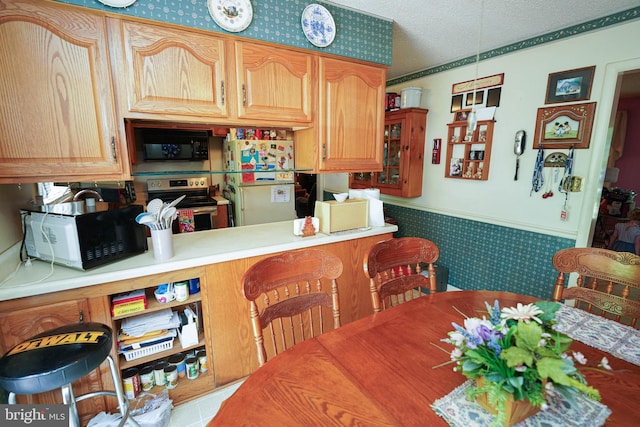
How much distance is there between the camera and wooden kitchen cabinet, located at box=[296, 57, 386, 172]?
2.07 metres

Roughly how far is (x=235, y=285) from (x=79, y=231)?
811 millimetres

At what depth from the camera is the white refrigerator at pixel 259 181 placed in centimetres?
358

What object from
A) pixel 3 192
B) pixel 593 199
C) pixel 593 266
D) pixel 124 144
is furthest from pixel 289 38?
pixel 593 199

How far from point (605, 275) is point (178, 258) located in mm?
2127

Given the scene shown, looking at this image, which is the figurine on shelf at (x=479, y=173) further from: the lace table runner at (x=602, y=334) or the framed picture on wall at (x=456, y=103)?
the lace table runner at (x=602, y=334)

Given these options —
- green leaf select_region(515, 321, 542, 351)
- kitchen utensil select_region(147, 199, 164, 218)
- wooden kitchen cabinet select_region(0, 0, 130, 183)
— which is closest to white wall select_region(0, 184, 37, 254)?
wooden kitchen cabinet select_region(0, 0, 130, 183)

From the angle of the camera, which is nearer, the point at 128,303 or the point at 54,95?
the point at 54,95

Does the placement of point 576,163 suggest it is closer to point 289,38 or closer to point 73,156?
point 289,38

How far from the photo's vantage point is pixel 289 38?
6.08 ft

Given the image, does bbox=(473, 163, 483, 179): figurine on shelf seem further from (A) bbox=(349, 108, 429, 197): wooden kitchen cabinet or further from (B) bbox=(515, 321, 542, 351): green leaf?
(B) bbox=(515, 321, 542, 351): green leaf

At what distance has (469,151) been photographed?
9.60 feet

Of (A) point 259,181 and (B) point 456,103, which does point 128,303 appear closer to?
(A) point 259,181

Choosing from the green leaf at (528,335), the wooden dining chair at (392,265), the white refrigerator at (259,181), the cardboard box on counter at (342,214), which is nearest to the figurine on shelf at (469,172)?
the cardboard box on counter at (342,214)

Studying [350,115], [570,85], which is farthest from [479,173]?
[350,115]
